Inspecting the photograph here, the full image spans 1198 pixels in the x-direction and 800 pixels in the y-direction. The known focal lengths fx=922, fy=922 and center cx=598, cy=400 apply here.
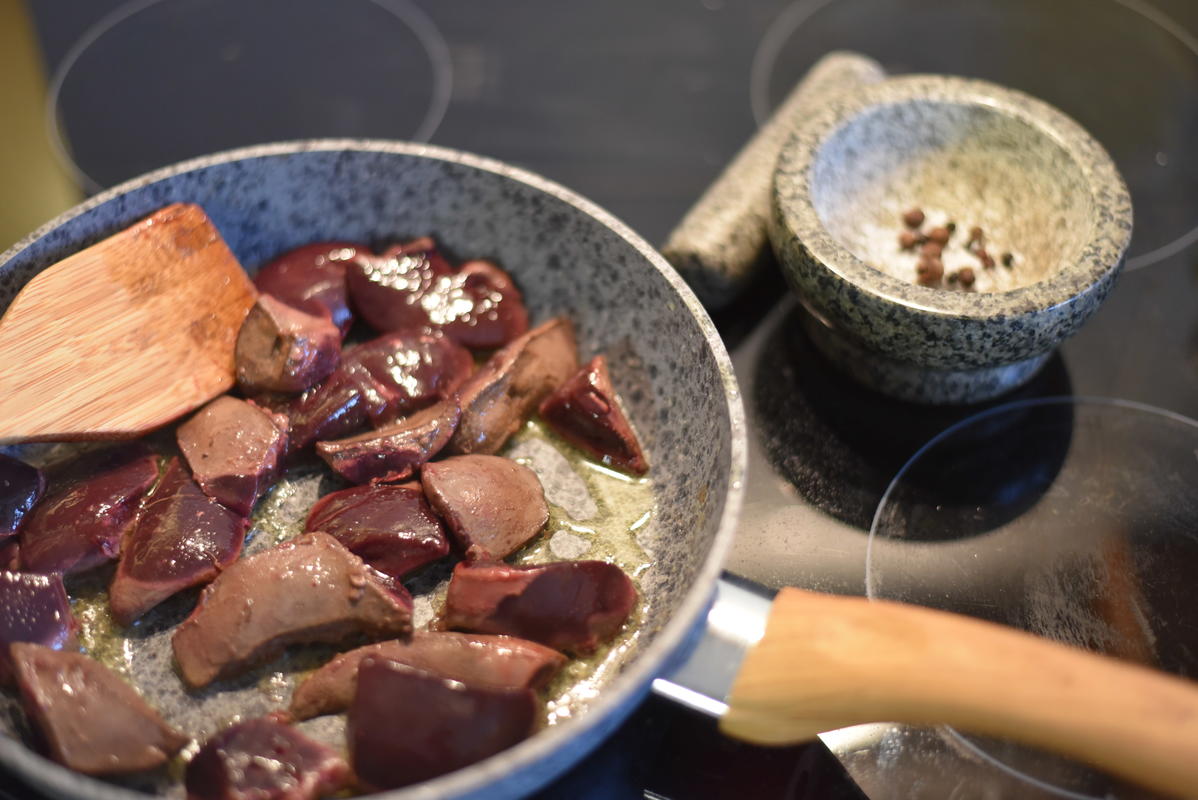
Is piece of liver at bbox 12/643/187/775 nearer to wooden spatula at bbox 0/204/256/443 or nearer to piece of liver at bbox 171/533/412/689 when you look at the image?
piece of liver at bbox 171/533/412/689

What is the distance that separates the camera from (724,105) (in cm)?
236

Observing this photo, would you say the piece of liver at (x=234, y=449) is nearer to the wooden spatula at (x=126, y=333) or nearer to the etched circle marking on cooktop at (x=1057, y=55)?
the wooden spatula at (x=126, y=333)

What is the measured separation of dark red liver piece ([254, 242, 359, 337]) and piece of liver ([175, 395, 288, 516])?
0.24 m

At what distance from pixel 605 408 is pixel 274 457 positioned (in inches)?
22.1

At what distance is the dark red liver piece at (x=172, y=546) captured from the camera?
139 centimetres

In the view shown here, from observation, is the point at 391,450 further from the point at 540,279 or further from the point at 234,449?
the point at 540,279

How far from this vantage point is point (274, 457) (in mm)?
1531

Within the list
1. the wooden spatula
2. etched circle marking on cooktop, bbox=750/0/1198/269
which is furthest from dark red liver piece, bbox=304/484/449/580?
etched circle marking on cooktop, bbox=750/0/1198/269

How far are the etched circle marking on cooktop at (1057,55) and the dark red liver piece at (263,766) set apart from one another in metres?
1.80

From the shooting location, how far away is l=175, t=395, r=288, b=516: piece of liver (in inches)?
58.8

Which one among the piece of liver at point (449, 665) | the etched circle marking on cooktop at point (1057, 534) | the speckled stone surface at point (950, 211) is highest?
the speckled stone surface at point (950, 211)

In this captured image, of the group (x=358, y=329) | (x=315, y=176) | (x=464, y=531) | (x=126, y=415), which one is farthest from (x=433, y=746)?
(x=315, y=176)

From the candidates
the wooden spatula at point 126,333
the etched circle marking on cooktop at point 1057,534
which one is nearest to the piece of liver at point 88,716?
the wooden spatula at point 126,333

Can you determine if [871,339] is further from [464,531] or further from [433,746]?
[433,746]
